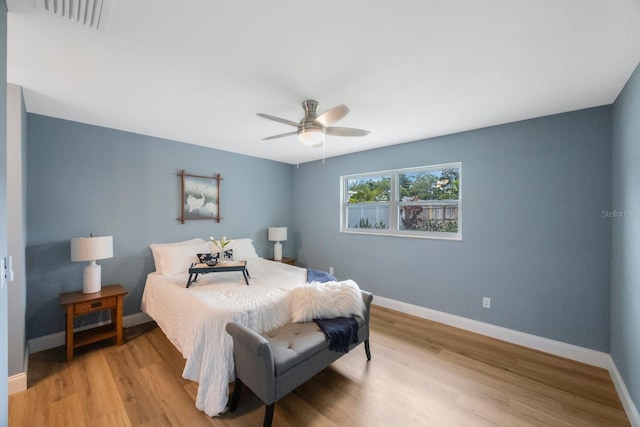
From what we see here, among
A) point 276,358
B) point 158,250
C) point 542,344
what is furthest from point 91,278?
point 542,344

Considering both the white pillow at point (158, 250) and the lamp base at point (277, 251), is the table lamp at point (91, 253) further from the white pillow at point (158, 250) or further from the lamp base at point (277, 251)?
the lamp base at point (277, 251)

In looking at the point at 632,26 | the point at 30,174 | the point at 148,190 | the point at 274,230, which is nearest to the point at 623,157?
the point at 632,26

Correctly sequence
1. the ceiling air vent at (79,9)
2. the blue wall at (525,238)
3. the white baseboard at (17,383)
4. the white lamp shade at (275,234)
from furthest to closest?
1. the white lamp shade at (275,234)
2. the blue wall at (525,238)
3. the white baseboard at (17,383)
4. the ceiling air vent at (79,9)

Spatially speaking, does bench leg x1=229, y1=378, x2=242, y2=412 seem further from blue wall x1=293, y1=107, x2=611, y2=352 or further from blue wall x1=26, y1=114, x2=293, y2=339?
blue wall x1=293, y1=107, x2=611, y2=352

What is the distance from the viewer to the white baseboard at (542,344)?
185 centimetres

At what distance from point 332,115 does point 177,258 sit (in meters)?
2.51

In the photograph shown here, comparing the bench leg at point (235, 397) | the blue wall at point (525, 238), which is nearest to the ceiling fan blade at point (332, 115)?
the blue wall at point (525, 238)

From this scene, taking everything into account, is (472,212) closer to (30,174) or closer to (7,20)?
(7,20)

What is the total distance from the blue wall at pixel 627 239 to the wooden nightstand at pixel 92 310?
4.34 m

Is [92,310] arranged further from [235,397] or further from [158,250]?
[235,397]

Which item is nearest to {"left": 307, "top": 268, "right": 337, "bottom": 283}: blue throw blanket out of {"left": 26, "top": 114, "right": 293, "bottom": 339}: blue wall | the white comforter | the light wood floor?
the white comforter

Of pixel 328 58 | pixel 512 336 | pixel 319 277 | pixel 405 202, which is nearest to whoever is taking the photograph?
pixel 328 58

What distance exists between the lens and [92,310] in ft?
8.11

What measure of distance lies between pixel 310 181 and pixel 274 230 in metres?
1.17
